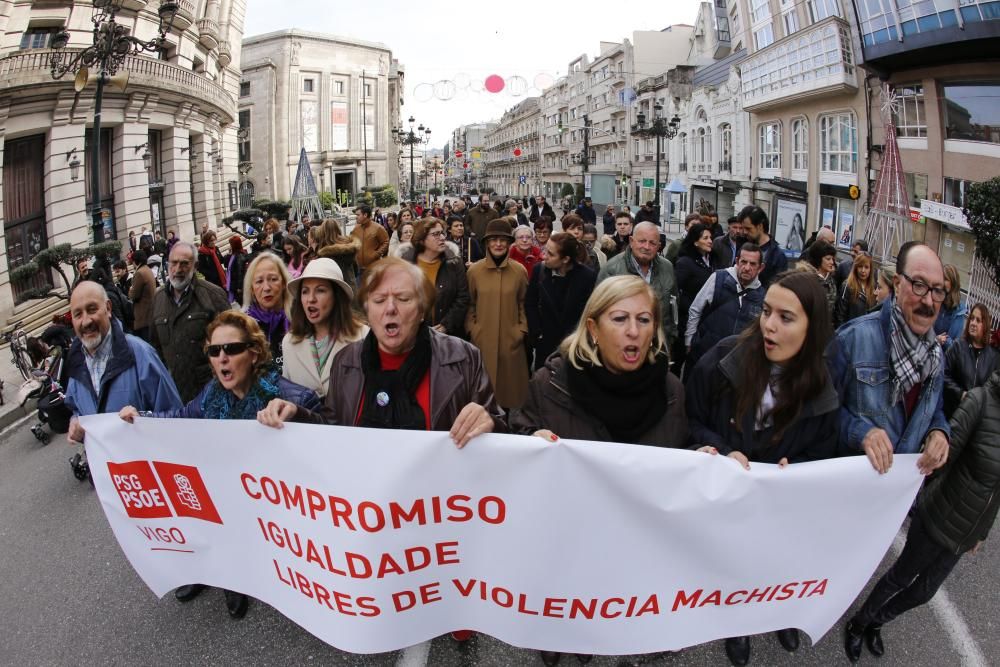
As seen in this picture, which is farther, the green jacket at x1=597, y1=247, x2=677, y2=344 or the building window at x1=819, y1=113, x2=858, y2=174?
the building window at x1=819, y1=113, x2=858, y2=174

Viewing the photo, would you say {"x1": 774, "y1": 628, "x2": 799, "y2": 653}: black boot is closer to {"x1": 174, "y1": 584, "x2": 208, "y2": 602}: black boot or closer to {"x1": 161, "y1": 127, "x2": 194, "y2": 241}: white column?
{"x1": 174, "y1": 584, "x2": 208, "y2": 602}: black boot

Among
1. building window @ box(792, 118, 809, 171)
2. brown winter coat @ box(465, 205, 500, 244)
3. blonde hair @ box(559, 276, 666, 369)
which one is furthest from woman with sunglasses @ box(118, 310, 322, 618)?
building window @ box(792, 118, 809, 171)

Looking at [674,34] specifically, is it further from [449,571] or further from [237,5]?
[449,571]

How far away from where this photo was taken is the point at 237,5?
36250mm

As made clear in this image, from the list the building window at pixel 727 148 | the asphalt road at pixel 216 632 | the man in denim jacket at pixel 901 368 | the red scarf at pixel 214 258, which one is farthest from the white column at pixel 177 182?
the building window at pixel 727 148

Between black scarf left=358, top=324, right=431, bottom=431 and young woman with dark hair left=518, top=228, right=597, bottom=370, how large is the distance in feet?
9.82

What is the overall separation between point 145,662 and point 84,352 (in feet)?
5.88

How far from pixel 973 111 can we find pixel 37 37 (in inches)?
1113

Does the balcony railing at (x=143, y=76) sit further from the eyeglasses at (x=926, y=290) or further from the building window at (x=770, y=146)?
the building window at (x=770, y=146)

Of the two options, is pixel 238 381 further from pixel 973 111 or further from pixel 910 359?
pixel 973 111

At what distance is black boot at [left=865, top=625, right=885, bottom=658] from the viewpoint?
300 cm

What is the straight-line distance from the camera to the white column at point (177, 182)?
27.0 meters

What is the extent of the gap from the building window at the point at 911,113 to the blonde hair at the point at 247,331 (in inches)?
896

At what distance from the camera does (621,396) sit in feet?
8.60
